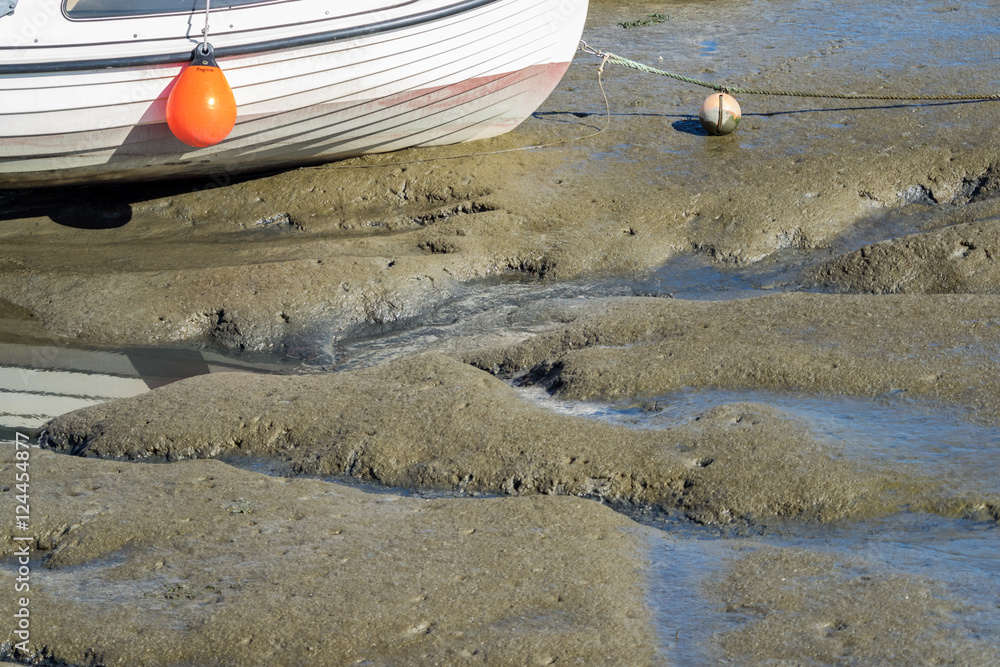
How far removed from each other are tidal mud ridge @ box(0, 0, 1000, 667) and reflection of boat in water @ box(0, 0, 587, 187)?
1.19ft

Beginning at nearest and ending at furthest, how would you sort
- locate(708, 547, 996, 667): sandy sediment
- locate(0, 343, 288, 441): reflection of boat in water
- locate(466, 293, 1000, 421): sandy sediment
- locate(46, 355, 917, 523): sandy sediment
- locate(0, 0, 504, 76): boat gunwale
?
locate(708, 547, 996, 667): sandy sediment < locate(46, 355, 917, 523): sandy sediment < locate(466, 293, 1000, 421): sandy sediment < locate(0, 343, 288, 441): reflection of boat in water < locate(0, 0, 504, 76): boat gunwale

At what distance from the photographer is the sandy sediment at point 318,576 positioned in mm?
2826

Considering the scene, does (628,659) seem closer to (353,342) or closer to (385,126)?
(353,342)

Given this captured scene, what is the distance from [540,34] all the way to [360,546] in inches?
191

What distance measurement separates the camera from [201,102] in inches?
235

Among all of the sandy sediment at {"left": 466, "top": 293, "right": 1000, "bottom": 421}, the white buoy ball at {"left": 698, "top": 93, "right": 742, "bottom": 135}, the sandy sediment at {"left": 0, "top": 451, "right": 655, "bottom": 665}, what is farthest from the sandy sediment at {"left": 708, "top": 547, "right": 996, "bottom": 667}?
the white buoy ball at {"left": 698, "top": 93, "right": 742, "bottom": 135}

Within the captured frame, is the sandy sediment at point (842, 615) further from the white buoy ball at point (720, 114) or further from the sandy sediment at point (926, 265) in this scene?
the white buoy ball at point (720, 114)

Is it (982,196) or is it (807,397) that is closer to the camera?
(807,397)

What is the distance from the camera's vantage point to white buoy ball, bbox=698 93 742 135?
7.16 m

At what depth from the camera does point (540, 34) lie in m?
7.13

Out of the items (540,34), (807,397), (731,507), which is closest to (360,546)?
(731,507)

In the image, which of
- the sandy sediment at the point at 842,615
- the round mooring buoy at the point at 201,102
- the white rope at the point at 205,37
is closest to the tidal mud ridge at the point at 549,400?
the sandy sediment at the point at 842,615

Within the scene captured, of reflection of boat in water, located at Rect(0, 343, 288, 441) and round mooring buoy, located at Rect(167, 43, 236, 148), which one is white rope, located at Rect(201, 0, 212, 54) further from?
reflection of boat in water, located at Rect(0, 343, 288, 441)

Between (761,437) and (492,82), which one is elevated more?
(492,82)
